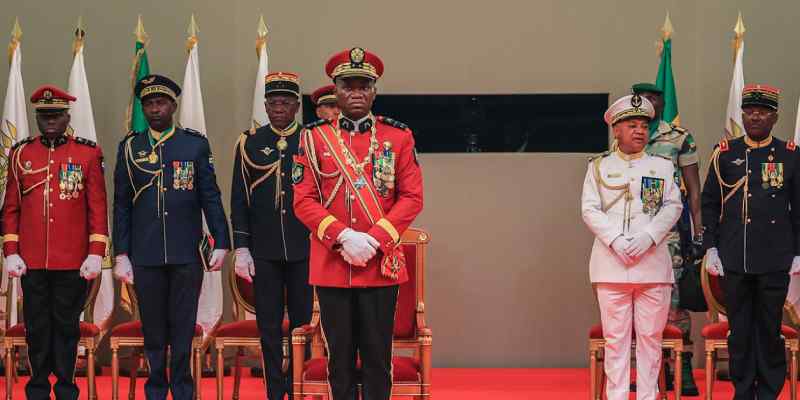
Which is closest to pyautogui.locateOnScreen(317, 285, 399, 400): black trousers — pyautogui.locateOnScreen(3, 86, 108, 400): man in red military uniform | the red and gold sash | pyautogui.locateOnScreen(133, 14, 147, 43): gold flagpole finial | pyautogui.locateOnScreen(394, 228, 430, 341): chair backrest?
the red and gold sash

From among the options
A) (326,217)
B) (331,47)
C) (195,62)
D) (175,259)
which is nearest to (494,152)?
(331,47)

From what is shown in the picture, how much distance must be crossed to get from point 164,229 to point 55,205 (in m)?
0.66

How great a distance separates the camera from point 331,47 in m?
6.50

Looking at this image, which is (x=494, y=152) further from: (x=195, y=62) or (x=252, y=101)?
(x=195, y=62)

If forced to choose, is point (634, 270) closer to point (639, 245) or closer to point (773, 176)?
point (639, 245)

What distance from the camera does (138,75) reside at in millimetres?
6152

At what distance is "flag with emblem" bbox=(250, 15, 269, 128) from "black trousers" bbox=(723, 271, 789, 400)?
9.75 ft

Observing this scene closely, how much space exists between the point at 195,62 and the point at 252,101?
0.48m

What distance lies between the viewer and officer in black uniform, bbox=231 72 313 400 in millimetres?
4754

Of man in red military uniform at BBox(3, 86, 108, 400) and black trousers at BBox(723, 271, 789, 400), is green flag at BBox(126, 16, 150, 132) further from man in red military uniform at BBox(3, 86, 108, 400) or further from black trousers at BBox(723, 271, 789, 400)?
black trousers at BBox(723, 271, 789, 400)

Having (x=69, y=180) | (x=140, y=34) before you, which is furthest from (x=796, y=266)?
(x=140, y=34)

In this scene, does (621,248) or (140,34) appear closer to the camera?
(621,248)

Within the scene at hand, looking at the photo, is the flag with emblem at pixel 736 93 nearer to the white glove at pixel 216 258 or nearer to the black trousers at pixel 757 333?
the black trousers at pixel 757 333

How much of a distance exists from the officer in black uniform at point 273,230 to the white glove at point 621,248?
149 cm
